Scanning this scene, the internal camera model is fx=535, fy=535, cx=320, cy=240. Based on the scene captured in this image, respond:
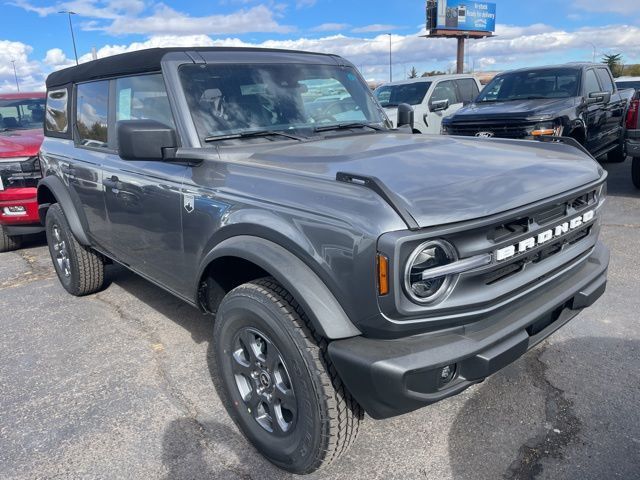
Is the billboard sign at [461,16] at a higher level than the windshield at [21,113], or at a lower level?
higher

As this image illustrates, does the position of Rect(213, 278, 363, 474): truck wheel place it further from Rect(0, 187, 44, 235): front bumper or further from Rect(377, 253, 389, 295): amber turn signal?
Rect(0, 187, 44, 235): front bumper

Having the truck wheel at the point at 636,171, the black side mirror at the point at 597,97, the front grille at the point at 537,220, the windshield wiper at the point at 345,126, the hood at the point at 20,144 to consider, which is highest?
the windshield wiper at the point at 345,126

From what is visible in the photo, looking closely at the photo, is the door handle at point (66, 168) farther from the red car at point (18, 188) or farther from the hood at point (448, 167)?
the hood at point (448, 167)

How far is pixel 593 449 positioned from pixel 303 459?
1353 mm

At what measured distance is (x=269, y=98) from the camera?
323 cm

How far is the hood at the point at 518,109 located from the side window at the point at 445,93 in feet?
9.01

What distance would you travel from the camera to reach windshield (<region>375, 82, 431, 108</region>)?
11266 mm

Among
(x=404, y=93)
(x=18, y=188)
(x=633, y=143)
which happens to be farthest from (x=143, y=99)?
(x=404, y=93)

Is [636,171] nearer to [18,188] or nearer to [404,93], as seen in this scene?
[404,93]

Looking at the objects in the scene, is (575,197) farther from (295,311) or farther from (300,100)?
(300,100)

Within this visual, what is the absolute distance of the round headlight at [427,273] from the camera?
1.93 metres

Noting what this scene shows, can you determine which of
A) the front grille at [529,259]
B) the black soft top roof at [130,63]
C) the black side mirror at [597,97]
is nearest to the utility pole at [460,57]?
the black side mirror at [597,97]

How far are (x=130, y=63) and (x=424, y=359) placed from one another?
2.64 m

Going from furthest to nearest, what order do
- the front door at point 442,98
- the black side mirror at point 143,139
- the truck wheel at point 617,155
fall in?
the front door at point 442,98 < the truck wheel at point 617,155 < the black side mirror at point 143,139
